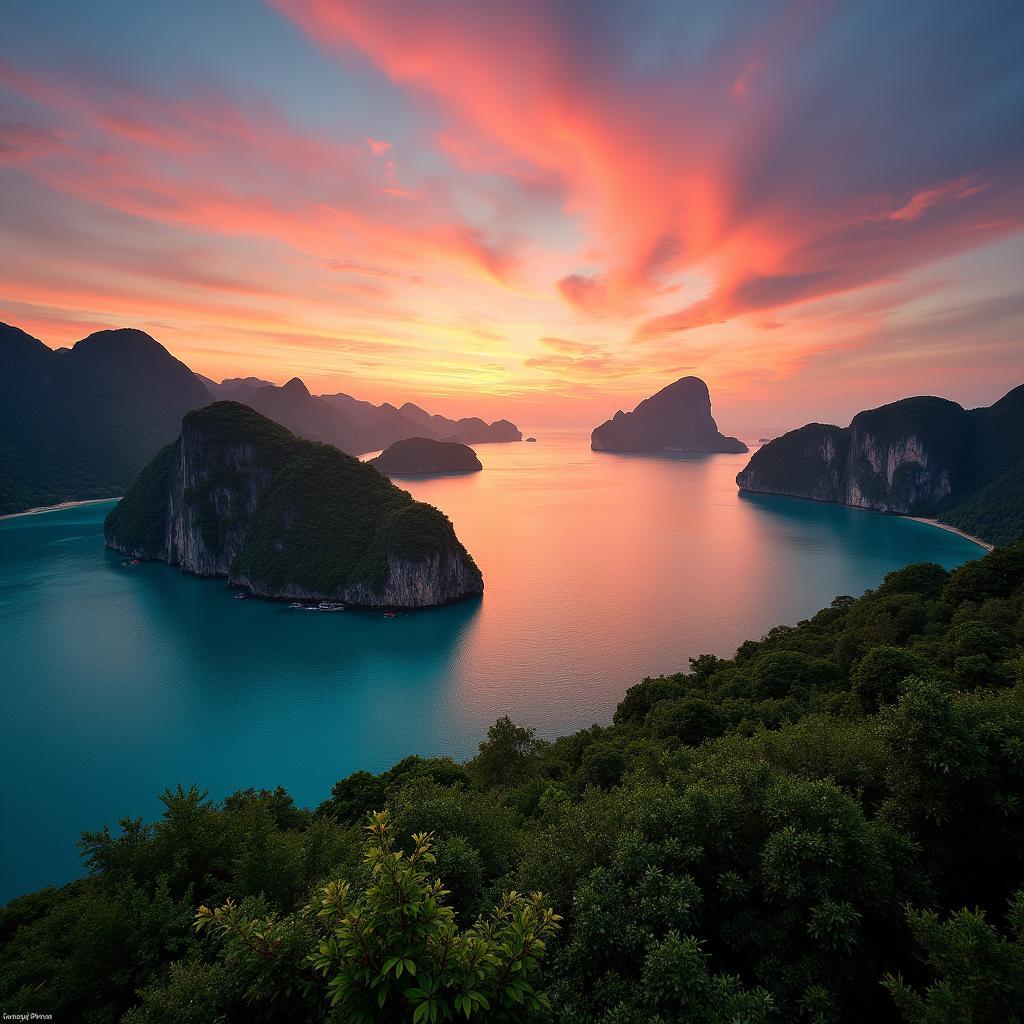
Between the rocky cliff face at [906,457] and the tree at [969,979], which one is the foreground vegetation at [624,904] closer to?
the tree at [969,979]

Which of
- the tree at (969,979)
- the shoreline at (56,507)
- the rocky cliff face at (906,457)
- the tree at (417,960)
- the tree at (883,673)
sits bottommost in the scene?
the shoreline at (56,507)

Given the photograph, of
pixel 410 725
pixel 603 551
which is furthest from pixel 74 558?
pixel 603 551

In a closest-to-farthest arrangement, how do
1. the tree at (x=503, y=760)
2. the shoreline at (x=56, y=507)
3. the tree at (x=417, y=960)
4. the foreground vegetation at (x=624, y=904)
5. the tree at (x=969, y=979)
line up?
the tree at (x=417, y=960)
the foreground vegetation at (x=624, y=904)
the tree at (x=969, y=979)
the tree at (x=503, y=760)
the shoreline at (x=56, y=507)

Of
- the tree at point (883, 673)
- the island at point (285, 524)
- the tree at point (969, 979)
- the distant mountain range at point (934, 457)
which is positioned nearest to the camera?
the tree at point (969, 979)

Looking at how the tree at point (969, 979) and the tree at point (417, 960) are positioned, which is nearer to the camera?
the tree at point (417, 960)

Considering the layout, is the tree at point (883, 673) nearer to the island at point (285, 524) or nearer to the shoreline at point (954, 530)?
the island at point (285, 524)

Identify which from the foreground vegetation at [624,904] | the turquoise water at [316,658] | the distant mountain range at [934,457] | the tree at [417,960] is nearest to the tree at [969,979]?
the foreground vegetation at [624,904]

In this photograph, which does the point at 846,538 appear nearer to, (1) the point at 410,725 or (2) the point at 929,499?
(2) the point at 929,499

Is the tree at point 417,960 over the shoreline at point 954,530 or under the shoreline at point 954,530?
over
